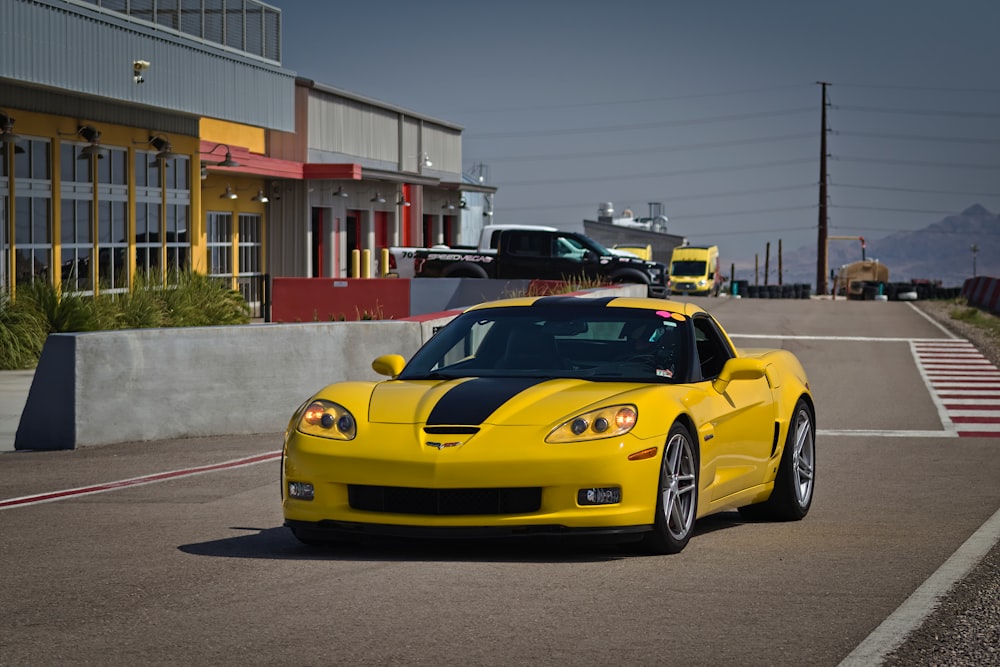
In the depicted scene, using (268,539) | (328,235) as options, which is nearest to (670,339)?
(268,539)

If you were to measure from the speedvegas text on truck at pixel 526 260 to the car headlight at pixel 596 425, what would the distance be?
3040cm

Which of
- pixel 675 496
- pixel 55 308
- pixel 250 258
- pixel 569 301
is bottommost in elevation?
pixel 675 496

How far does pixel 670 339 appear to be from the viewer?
354 inches

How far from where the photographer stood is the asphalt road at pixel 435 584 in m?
5.75

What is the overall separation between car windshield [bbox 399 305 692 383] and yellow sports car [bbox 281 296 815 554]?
1cm

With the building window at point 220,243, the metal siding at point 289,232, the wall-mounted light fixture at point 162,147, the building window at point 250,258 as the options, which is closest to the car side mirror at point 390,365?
the wall-mounted light fixture at point 162,147

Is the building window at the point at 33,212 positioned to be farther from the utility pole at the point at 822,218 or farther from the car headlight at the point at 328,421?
the utility pole at the point at 822,218

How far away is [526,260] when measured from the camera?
126ft

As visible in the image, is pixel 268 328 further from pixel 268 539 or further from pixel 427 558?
→ pixel 427 558

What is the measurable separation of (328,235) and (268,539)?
33728mm

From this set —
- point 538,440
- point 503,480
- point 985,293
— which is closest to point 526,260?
point 985,293

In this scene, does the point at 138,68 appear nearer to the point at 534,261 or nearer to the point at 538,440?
the point at 534,261

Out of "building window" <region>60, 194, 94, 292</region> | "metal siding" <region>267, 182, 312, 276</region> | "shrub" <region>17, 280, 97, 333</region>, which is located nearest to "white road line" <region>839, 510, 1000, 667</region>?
"shrub" <region>17, 280, 97, 333</region>

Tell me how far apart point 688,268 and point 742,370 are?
70.3 m
